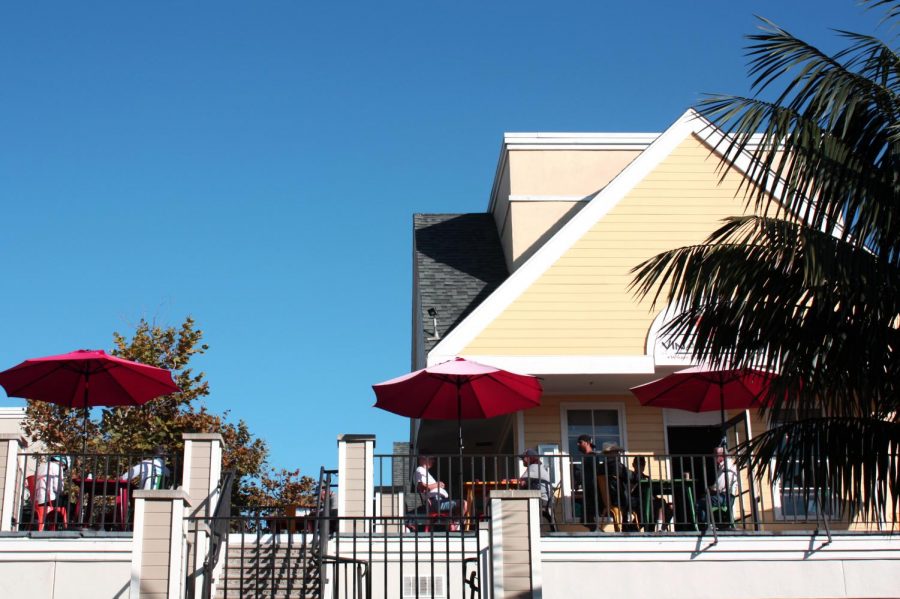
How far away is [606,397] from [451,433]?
397 cm

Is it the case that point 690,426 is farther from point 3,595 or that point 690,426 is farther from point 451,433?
point 3,595

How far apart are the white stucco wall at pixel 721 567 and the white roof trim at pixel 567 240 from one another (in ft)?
14.2

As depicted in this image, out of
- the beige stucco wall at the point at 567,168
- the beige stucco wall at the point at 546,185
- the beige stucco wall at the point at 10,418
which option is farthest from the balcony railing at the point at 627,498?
the beige stucco wall at the point at 10,418

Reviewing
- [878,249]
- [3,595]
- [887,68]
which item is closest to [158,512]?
[3,595]

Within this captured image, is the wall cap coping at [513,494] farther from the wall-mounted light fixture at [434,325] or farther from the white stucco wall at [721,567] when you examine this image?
the wall-mounted light fixture at [434,325]

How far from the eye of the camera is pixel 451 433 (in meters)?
21.8

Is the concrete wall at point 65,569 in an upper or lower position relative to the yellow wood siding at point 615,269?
lower

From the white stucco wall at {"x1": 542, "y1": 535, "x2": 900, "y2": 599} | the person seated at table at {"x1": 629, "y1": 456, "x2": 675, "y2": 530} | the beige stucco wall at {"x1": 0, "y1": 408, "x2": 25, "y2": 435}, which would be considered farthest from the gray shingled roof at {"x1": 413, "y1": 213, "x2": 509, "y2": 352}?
the beige stucco wall at {"x1": 0, "y1": 408, "x2": 25, "y2": 435}

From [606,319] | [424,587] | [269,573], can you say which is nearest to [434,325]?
[606,319]

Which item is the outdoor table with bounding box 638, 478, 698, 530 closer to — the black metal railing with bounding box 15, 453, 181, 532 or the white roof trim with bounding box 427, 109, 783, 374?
the white roof trim with bounding box 427, 109, 783, 374

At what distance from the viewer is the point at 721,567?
1398 cm

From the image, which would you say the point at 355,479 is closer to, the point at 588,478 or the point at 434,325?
the point at 588,478

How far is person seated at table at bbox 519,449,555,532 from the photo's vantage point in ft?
48.4

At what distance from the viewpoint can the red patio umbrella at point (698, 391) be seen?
15922 mm
